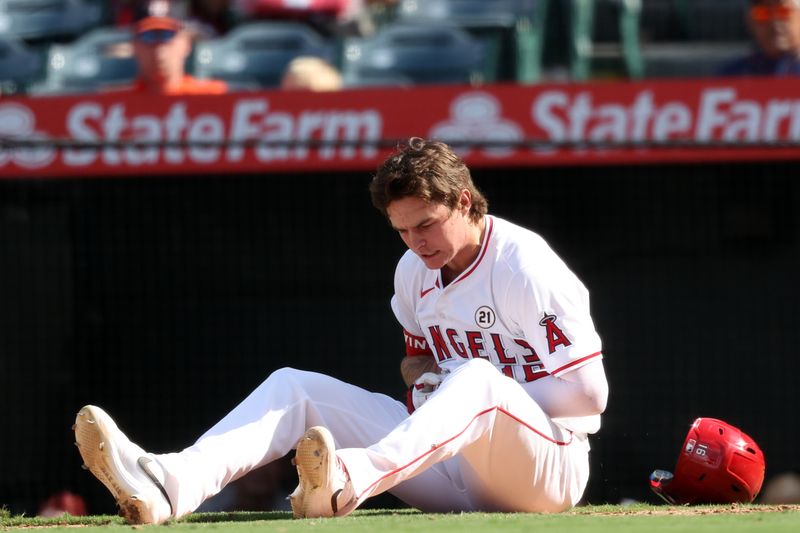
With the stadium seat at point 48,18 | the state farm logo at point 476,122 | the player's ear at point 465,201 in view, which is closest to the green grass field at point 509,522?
the player's ear at point 465,201

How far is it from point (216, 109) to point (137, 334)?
1.11 m

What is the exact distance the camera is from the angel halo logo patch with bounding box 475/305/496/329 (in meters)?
3.16

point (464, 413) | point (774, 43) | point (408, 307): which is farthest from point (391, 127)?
point (464, 413)

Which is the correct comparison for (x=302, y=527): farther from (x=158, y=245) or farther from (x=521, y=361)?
(x=158, y=245)

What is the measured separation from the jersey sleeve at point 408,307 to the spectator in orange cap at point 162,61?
257 centimetres

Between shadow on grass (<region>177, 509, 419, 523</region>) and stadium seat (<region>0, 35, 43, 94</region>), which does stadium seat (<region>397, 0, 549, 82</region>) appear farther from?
shadow on grass (<region>177, 509, 419, 523</region>)

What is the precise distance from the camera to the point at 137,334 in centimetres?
552

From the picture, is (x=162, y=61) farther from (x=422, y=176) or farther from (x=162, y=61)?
(x=422, y=176)

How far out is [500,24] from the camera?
6664mm

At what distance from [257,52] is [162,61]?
0.92 meters

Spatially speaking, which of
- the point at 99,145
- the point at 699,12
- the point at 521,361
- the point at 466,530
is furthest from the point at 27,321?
the point at 699,12

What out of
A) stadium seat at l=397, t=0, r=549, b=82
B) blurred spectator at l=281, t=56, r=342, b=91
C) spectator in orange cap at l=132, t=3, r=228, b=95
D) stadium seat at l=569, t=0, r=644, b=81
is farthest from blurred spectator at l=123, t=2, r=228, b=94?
stadium seat at l=569, t=0, r=644, b=81

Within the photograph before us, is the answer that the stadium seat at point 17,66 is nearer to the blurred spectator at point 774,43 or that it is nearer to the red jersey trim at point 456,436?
the blurred spectator at point 774,43

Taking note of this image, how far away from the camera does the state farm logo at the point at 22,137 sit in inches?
199
